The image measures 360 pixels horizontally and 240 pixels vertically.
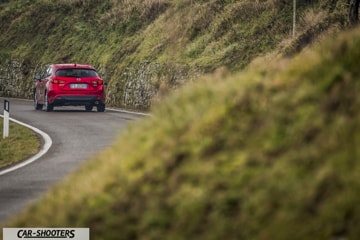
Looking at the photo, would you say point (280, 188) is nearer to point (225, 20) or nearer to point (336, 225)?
point (336, 225)

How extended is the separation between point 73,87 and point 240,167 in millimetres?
23015

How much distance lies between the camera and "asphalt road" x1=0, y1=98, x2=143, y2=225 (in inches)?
489

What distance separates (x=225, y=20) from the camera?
1388 inches

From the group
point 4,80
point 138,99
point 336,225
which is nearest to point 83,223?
point 336,225

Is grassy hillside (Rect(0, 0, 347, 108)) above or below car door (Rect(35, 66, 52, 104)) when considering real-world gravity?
above

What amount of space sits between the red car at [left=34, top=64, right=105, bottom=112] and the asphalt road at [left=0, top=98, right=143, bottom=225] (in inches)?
17.9

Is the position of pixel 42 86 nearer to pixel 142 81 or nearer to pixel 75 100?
pixel 75 100

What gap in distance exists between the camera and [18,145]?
19531 mm

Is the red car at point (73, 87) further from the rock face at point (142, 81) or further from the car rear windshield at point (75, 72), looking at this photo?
the rock face at point (142, 81)

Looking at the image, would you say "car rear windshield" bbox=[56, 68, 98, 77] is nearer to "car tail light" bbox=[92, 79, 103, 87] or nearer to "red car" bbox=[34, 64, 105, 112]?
"red car" bbox=[34, 64, 105, 112]

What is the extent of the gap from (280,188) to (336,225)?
0.56 m

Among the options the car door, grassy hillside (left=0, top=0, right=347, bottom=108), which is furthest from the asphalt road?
grassy hillside (left=0, top=0, right=347, bottom=108)

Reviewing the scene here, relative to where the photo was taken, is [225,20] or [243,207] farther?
[225,20]

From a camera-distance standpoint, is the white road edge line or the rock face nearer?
the white road edge line
